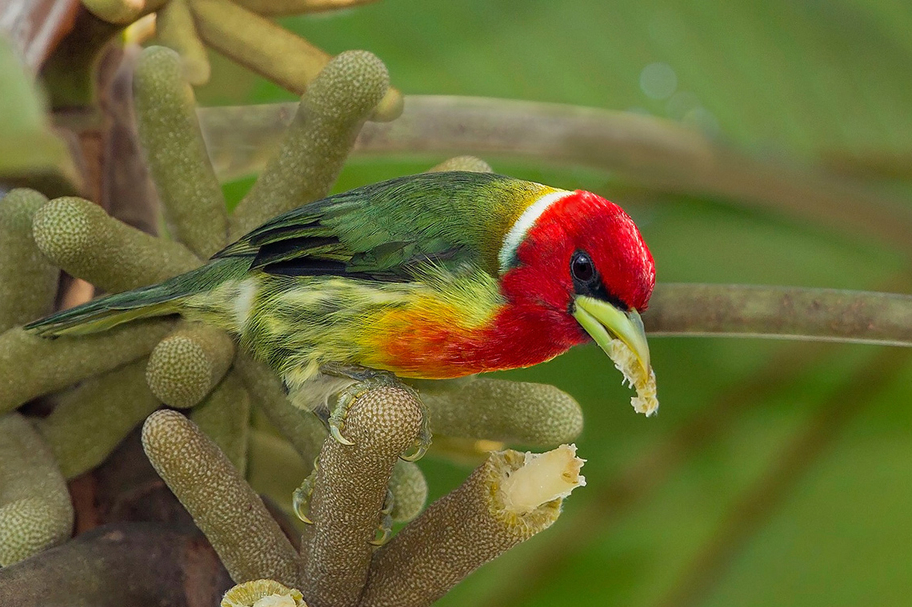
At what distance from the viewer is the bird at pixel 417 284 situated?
1.11 m

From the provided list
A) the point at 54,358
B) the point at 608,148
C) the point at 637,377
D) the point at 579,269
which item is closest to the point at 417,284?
the point at 579,269

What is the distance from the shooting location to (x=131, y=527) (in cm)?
107

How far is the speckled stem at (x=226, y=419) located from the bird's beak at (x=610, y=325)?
0.41 meters

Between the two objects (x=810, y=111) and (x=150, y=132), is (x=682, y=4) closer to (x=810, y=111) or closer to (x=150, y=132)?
(x=810, y=111)

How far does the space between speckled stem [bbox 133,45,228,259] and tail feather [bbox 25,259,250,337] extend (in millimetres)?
64

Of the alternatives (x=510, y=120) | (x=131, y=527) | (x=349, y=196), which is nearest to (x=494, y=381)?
(x=349, y=196)

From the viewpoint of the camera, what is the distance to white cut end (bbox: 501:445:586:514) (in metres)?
0.82

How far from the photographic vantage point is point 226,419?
3.88 feet

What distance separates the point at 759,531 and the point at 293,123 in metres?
1.25

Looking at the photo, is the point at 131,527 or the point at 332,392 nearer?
the point at 131,527

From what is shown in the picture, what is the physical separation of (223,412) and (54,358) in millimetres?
196

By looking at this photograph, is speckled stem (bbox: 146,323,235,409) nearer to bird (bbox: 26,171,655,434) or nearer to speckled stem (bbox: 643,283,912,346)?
bird (bbox: 26,171,655,434)

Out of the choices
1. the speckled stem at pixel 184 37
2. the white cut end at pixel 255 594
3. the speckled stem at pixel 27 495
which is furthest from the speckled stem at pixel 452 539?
the speckled stem at pixel 184 37

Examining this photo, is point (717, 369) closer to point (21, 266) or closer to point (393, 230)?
point (393, 230)
